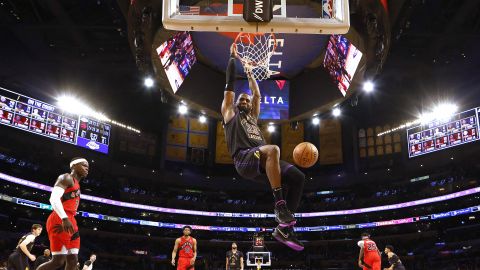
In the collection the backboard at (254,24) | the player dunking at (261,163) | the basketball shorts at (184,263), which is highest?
the backboard at (254,24)

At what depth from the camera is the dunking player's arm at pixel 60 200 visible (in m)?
5.45

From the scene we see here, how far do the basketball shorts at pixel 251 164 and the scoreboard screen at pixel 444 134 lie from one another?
1868 cm

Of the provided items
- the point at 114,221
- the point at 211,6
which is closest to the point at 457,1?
the point at 211,6

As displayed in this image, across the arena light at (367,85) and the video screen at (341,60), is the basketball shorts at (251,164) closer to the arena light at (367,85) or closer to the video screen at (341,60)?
the video screen at (341,60)

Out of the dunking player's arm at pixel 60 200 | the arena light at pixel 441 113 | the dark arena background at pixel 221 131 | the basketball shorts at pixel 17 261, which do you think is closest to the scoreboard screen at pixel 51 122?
the dark arena background at pixel 221 131

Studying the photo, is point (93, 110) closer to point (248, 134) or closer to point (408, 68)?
point (408, 68)

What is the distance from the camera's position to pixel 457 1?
15.0m

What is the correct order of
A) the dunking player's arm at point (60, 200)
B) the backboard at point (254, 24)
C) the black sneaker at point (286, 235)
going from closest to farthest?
1. the black sneaker at point (286, 235)
2. the dunking player's arm at point (60, 200)
3. the backboard at point (254, 24)

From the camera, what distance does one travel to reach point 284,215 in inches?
189

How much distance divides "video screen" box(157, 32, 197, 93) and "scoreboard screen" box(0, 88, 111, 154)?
8.94m

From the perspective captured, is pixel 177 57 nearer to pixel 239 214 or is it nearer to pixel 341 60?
pixel 341 60

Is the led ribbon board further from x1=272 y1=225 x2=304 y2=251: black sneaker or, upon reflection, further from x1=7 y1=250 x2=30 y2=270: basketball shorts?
x1=272 y1=225 x2=304 y2=251: black sneaker

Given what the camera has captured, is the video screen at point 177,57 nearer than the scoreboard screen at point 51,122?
Yes

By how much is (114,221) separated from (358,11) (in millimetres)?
19354
